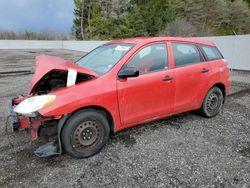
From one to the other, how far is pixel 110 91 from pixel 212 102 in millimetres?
2379

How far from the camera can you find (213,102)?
4711 mm

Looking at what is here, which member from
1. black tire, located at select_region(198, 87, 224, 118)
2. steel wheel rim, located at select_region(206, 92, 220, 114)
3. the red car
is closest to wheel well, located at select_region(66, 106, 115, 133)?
the red car

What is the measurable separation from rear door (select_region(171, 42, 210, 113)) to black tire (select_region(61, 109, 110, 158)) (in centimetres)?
143

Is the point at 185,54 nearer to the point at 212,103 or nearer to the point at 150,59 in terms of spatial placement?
the point at 150,59

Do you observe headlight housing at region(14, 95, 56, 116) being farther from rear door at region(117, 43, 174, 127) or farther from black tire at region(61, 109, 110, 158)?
rear door at region(117, 43, 174, 127)

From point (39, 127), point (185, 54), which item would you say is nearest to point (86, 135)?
point (39, 127)

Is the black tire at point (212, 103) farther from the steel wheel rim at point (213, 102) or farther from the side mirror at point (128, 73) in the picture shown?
the side mirror at point (128, 73)

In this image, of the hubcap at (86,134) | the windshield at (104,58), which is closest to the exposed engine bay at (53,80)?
the windshield at (104,58)

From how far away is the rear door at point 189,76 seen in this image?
159 inches

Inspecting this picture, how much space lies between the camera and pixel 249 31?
32.6 meters

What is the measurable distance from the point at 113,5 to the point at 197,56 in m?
33.5

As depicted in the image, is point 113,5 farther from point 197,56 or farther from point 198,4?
point 197,56

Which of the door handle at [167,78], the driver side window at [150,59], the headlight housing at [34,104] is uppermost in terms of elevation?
the driver side window at [150,59]

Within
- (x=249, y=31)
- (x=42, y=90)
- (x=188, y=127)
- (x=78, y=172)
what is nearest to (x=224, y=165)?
(x=188, y=127)
